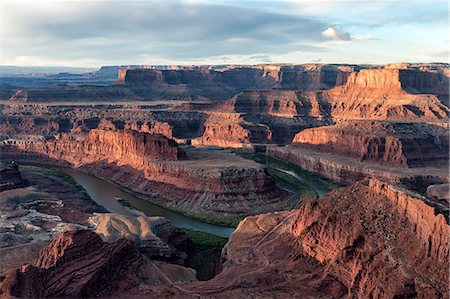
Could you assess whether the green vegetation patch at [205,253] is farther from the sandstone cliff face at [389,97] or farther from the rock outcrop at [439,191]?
the sandstone cliff face at [389,97]

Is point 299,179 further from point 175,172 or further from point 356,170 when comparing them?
point 175,172

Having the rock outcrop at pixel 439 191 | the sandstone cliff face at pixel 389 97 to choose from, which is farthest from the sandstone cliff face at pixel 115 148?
the sandstone cliff face at pixel 389 97

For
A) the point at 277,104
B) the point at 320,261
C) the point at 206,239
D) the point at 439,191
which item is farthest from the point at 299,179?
the point at 277,104

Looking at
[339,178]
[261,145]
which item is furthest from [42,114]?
[339,178]

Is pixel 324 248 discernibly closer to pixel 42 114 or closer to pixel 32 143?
pixel 32 143

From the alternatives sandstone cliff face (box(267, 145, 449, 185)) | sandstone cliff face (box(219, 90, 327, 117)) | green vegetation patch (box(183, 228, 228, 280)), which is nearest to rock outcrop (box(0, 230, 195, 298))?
green vegetation patch (box(183, 228, 228, 280))
